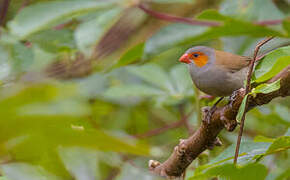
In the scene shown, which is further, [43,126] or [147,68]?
[147,68]

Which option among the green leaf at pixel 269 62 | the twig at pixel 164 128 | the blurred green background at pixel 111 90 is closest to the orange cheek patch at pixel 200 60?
the blurred green background at pixel 111 90

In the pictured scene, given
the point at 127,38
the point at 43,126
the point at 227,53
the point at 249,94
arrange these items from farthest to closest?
the point at 127,38
the point at 227,53
the point at 249,94
the point at 43,126

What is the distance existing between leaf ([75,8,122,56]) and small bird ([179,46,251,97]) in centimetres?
56

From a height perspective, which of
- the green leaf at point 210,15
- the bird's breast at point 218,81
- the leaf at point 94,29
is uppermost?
the green leaf at point 210,15

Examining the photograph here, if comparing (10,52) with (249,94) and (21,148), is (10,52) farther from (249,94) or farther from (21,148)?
(21,148)

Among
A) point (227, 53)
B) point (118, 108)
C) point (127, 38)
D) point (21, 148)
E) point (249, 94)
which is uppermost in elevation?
point (21, 148)

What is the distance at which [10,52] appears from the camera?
234cm

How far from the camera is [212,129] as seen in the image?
4.61ft

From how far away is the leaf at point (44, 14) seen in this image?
1.77 meters

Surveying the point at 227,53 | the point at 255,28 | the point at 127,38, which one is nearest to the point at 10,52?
the point at 227,53

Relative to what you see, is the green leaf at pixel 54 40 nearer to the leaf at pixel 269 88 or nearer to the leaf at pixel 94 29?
the leaf at pixel 94 29

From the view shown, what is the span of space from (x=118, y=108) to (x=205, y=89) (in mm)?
1768

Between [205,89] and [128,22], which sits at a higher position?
[205,89]

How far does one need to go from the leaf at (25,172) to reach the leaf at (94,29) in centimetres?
152
